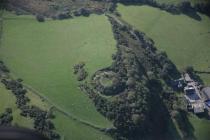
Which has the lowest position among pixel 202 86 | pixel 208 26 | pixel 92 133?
pixel 92 133

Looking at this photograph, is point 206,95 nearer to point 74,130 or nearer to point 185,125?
point 185,125

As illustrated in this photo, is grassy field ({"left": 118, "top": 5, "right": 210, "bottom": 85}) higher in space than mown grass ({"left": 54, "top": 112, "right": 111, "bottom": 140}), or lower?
higher

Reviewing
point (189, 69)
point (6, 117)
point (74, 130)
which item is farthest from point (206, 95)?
point (6, 117)

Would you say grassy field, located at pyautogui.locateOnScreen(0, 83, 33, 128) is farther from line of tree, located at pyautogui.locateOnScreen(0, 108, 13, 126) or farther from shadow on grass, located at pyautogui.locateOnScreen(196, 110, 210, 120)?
shadow on grass, located at pyautogui.locateOnScreen(196, 110, 210, 120)

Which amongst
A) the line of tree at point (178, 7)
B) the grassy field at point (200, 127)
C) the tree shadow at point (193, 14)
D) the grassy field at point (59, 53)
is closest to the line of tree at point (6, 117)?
the grassy field at point (59, 53)

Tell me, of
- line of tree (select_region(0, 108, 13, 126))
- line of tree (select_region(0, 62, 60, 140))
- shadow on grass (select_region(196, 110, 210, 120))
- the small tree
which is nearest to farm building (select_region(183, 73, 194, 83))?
the small tree

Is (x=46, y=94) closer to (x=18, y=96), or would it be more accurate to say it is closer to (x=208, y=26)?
(x=18, y=96)

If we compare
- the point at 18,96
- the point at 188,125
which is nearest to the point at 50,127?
the point at 18,96
